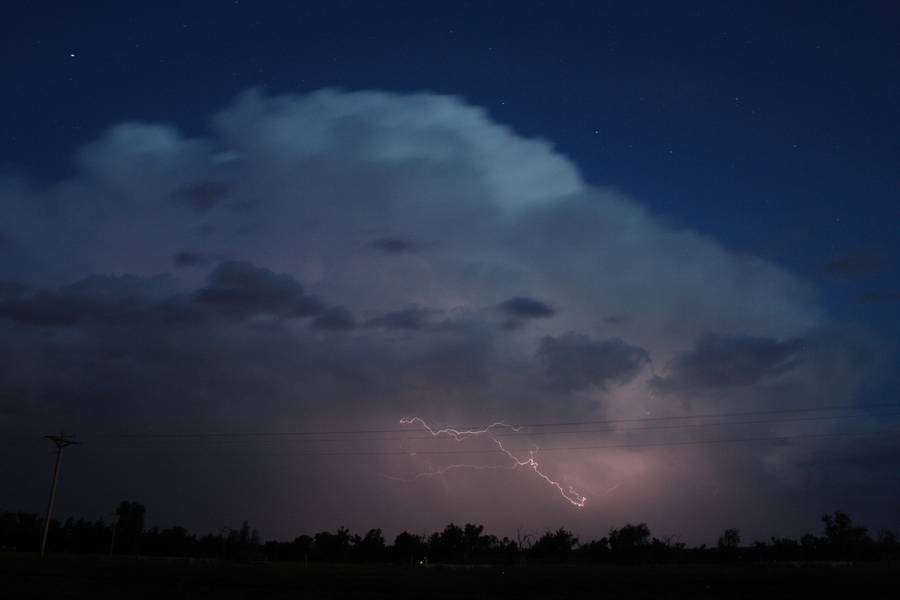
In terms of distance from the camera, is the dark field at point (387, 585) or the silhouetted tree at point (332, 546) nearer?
the dark field at point (387, 585)

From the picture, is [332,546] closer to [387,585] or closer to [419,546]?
[419,546]

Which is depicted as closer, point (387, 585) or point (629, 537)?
point (387, 585)

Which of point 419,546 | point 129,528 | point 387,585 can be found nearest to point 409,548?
point 419,546

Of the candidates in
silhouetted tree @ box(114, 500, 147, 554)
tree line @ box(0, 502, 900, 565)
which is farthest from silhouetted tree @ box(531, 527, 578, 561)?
silhouetted tree @ box(114, 500, 147, 554)

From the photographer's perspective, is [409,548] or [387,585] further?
[409,548]

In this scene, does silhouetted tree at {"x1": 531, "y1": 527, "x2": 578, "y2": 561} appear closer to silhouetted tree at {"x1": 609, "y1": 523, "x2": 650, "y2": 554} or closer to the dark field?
silhouetted tree at {"x1": 609, "y1": 523, "x2": 650, "y2": 554}

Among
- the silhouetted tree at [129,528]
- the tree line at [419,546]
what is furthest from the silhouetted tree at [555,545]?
the silhouetted tree at [129,528]

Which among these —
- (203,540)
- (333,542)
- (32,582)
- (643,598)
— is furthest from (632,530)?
(32,582)

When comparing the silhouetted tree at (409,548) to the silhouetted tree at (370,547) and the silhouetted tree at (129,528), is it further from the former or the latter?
the silhouetted tree at (129,528)

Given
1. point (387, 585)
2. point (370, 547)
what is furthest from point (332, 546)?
point (387, 585)

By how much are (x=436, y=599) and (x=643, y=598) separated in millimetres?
10584

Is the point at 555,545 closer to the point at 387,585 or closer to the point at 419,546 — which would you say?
the point at 419,546

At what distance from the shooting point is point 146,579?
46094 mm

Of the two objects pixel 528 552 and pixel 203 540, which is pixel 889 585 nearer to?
pixel 528 552
